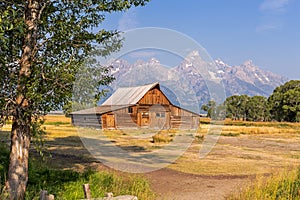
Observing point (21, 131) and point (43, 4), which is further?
point (43, 4)

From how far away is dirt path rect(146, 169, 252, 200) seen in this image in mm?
10539

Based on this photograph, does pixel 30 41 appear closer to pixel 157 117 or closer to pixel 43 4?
pixel 43 4

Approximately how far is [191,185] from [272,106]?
92.3 metres

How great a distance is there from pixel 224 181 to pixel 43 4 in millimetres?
9306

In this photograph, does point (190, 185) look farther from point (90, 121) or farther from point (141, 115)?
point (141, 115)

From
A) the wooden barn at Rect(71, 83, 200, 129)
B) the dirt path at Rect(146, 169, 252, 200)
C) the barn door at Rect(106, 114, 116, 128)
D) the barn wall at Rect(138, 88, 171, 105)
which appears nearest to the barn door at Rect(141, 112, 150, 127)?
the wooden barn at Rect(71, 83, 200, 129)

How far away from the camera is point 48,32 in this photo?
7.73m

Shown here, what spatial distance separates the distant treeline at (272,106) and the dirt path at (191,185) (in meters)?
63.0

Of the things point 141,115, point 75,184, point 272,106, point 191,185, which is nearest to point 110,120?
point 141,115

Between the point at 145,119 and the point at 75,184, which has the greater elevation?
the point at 145,119

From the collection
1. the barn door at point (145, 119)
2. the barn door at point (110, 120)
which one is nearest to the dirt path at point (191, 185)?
the barn door at point (110, 120)

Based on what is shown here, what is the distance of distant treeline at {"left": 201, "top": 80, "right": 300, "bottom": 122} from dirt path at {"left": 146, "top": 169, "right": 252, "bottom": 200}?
62992 mm

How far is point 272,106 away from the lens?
322ft

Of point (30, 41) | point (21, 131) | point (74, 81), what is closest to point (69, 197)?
point (21, 131)
